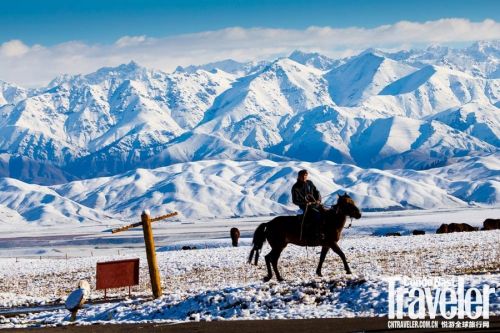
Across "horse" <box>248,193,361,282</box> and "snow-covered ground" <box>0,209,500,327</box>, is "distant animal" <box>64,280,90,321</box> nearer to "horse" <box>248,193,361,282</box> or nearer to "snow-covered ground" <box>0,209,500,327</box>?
"snow-covered ground" <box>0,209,500,327</box>

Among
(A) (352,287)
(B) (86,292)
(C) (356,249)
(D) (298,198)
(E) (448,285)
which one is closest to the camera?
(E) (448,285)

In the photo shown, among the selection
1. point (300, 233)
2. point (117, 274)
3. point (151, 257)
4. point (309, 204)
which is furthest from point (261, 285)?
point (117, 274)

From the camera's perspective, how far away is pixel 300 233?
30.2 metres

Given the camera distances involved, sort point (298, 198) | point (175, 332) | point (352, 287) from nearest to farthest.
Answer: point (175, 332), point (352, 287), point (298, 198)

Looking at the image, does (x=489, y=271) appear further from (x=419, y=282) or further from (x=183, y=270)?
(x=183, y=270)

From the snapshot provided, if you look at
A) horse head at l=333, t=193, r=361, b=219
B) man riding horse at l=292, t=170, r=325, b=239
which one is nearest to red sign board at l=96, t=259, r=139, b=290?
man riding horse at l=292, t=170, r=325, b=239

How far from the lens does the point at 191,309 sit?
26438mm

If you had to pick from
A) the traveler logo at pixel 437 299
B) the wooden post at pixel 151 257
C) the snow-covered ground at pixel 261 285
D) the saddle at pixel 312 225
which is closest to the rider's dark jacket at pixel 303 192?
the saddle at pixel 312 225

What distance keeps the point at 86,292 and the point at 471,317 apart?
12.3 meters

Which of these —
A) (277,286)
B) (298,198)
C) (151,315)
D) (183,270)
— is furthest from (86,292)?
(183,270)

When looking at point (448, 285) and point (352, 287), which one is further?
point (352, 287)

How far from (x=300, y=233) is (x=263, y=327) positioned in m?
8.50

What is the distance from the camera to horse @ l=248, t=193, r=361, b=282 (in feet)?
97.7

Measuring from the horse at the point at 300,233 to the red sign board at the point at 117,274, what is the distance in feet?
15.3
